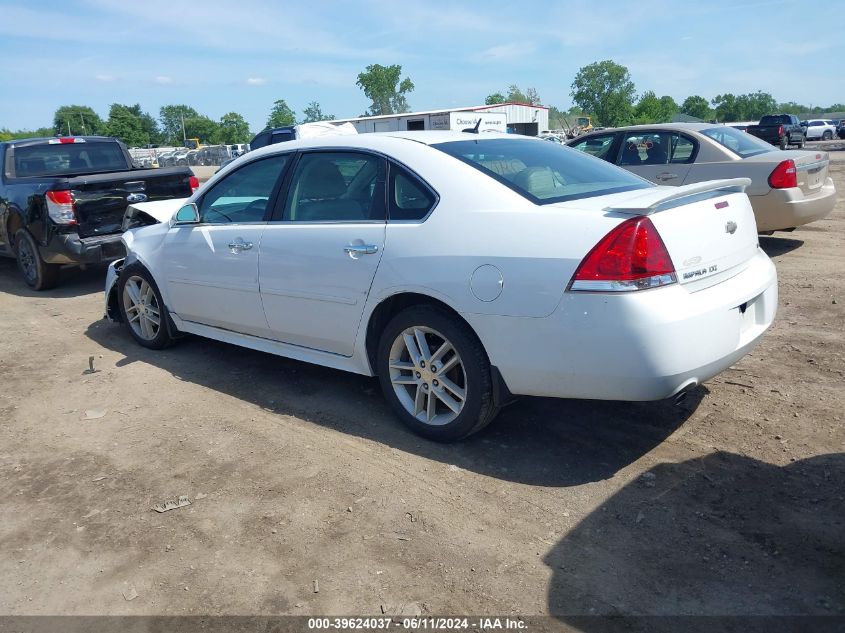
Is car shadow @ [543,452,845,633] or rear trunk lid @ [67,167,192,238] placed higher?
rear trunk lid @ [67,167,192,238]

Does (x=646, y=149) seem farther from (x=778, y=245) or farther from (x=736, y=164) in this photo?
(x=778, y=245)

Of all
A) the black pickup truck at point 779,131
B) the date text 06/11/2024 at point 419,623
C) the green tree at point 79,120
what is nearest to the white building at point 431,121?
the black pickup truck at point 779,131

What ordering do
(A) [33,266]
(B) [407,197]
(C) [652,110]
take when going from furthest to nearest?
1. (C) [652,110]
2. (A) [33,266]
3. (B) [407,197]

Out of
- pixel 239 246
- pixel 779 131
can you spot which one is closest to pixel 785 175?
pixel 239 246

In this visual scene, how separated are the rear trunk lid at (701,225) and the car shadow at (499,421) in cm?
98

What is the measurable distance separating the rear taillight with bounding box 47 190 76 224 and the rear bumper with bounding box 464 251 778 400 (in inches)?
237

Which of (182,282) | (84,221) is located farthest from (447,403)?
(84,221)

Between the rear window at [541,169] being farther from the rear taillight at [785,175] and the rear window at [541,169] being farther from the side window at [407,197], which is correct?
the rear taillight at [785,175]

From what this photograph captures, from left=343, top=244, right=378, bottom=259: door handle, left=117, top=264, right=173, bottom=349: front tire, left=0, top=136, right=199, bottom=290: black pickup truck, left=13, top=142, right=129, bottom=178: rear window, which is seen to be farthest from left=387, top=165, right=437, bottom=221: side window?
left=13, top=142, right=129, bottom=178: rear window

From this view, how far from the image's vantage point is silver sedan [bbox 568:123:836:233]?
7754 millimetres

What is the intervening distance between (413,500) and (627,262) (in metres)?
1.47

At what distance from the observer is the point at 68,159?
9.13 meters

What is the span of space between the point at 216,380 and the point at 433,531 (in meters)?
2.58

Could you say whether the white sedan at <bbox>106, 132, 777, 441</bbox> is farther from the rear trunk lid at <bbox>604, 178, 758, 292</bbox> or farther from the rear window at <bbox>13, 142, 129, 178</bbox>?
the rear window at <bbox>13, 142, 129, 178</bbox>
